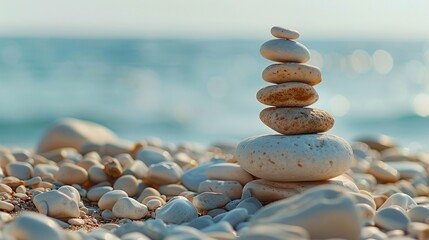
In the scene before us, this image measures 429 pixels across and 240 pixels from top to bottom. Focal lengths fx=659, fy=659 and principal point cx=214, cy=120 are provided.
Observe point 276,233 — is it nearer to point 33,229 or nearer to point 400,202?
point 33,229

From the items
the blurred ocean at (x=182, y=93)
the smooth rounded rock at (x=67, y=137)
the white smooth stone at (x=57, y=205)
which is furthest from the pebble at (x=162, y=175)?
the blurred ocean at (x=182, y=93)

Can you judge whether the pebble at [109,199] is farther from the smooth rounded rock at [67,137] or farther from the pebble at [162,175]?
the smooth rounded rock at [67,137]

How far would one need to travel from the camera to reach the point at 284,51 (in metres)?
3.85

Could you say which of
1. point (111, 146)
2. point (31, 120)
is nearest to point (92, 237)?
point (111, 146)

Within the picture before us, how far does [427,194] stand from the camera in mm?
5355

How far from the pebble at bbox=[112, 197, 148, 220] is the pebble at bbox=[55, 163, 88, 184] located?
0.79 m

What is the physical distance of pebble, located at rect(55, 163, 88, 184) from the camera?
176 inches

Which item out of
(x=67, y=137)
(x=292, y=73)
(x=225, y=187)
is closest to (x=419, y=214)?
(x=292, y=73)

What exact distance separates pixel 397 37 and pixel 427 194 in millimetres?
54808

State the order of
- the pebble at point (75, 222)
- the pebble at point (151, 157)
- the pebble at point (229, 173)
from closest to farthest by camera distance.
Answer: the pebble at point (75, 222)
the pebble at point (229, 173)
the pebble at point (151, 157)

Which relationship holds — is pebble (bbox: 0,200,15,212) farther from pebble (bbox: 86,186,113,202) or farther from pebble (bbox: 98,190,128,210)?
pebble (bbox: 86,186,113,202)

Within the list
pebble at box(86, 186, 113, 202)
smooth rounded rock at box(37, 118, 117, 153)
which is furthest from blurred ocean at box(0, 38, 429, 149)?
pebble at box(86, 186, 113, 202)

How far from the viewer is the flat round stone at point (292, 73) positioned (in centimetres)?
386

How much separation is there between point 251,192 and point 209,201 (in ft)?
0.85
